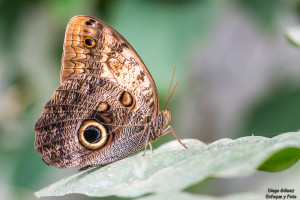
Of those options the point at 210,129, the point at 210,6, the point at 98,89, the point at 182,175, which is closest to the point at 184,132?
the point at 210,129

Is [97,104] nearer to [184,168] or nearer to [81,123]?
[81,123]

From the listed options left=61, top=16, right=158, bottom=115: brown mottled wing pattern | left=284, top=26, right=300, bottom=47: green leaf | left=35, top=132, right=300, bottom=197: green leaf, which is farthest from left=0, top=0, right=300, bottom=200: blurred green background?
left=35, top=132, right=300, bottom=197: green leaf

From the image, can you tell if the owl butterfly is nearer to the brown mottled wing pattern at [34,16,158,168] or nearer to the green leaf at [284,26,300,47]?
the brown mottled wing pattern at [34,16,158,168]

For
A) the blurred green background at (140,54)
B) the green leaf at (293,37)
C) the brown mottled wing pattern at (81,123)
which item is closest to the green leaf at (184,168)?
the brown mottled wing pattern at (81,123)

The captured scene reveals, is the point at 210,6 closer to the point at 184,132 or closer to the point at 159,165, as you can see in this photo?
the point at 184,132

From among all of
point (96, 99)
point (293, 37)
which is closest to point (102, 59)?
point (96, 99)

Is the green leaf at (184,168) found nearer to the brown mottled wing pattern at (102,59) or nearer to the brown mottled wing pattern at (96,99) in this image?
the brown mottled wing pattern at (96,99)

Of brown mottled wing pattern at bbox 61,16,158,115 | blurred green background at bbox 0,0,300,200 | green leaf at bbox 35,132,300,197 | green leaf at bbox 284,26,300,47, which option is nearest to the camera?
green leaf at bbox 35,132,300,197
